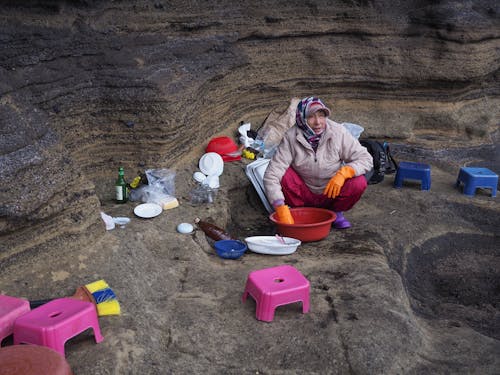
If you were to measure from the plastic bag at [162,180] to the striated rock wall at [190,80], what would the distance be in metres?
0.18

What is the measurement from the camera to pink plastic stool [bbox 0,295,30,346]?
9.65ft

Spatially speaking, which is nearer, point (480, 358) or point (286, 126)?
point (480, 358)

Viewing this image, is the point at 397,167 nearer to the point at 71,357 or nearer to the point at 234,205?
the point at 234,205

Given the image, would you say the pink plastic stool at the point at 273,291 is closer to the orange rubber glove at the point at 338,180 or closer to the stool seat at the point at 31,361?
the stool seat at the point at 31,361

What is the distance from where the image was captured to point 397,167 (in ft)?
21.0

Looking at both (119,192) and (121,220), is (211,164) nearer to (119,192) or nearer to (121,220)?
(119,192)

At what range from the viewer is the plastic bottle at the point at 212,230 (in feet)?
15.5

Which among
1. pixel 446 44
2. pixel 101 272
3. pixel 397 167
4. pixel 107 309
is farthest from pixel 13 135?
pixel 446 44

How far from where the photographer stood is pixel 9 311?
9.80 ft

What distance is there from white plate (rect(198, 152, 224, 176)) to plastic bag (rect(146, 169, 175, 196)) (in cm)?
58

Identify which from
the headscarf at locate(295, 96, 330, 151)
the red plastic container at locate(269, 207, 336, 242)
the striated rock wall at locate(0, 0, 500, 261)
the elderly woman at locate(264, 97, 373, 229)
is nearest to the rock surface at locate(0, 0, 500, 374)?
the striated rock wall at locate(0, 0, 500, 261)

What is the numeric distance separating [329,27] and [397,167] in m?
2.42

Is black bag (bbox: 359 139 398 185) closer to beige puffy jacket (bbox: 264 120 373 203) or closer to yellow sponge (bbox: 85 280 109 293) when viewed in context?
beige puffy jacket (bbox: 264 120 373 203)

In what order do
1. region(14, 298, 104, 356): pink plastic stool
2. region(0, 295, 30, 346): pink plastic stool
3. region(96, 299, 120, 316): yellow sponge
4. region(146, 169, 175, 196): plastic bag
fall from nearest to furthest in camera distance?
1. region(14, 298, 104, 356): pink plastic stool
2. region(0, 295, 30, 346): pink plastic stool
3. region(96, 299, 120, 316): yellow sponge
4. region(146, 169, 175, 196): plastic bag
